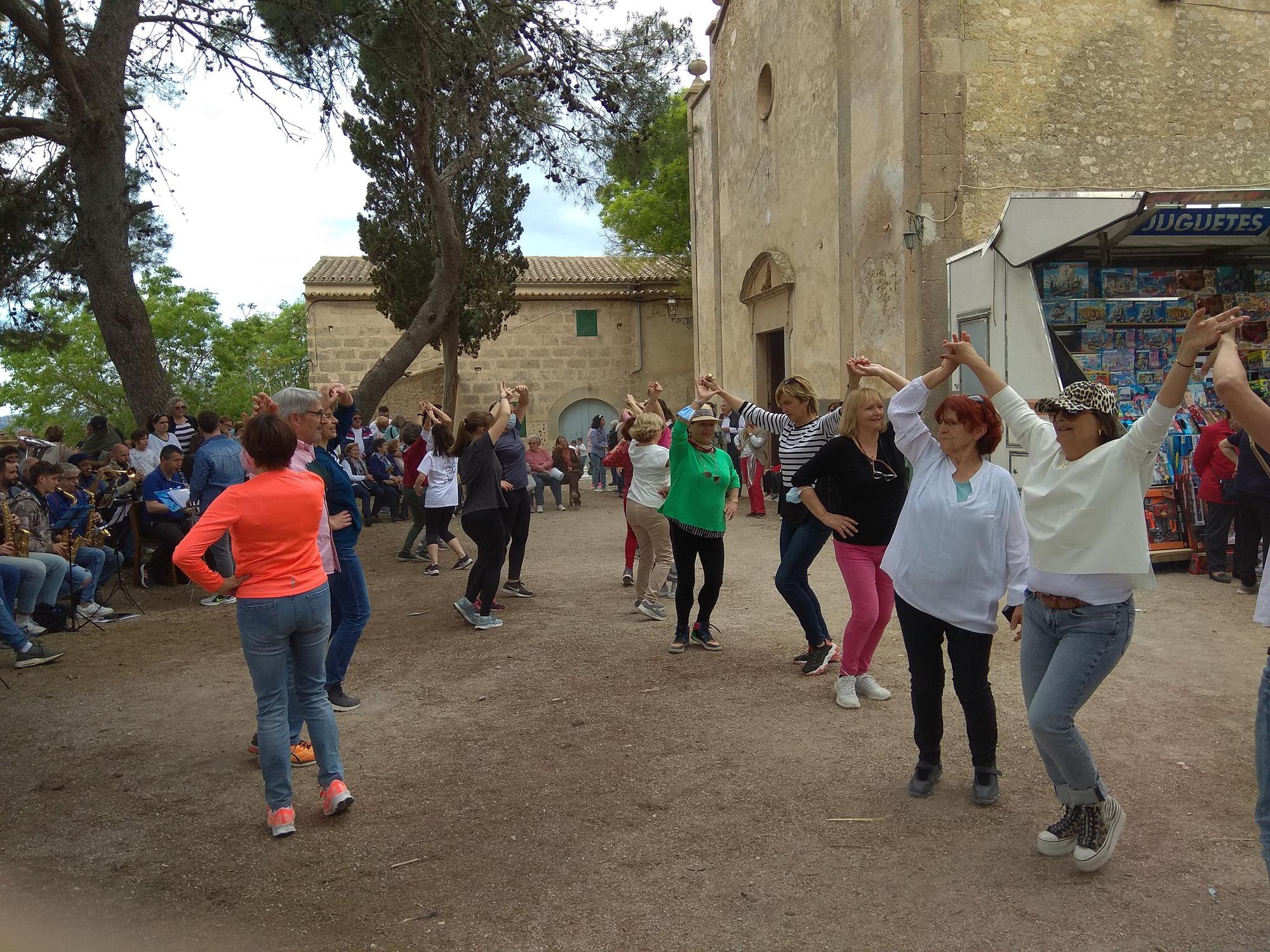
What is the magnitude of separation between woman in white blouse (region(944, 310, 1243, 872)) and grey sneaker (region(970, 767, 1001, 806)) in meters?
0.40

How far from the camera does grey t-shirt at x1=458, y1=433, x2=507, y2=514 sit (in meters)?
7.26

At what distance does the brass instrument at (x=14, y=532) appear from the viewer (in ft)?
23.5

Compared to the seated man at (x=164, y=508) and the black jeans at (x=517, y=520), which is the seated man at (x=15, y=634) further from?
the black jeans at (x=517, y=520)

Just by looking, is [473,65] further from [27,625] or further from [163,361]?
[163,361]

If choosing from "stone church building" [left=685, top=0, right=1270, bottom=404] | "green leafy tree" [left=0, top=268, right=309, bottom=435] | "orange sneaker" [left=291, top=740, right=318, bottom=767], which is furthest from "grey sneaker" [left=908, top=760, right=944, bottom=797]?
"green leafy tree" [left=0, top=268, right=309, bottom=435]

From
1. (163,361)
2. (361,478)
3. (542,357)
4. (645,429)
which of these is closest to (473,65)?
(645,429)

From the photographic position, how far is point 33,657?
22.7 feet

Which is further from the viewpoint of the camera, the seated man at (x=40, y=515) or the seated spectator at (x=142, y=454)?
the seated spectator at (x=142, y=454)

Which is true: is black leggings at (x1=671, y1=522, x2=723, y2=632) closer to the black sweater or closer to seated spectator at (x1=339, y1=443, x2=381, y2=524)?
the black sweater

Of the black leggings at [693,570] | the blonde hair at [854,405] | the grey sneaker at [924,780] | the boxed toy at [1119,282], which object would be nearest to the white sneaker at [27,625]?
the black leggings at [693,570]

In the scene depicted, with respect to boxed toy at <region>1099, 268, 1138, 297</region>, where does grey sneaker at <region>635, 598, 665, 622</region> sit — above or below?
below

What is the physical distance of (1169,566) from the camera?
8812mm

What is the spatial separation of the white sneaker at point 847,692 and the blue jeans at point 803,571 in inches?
23.4

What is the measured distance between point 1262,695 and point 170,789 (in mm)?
4367
